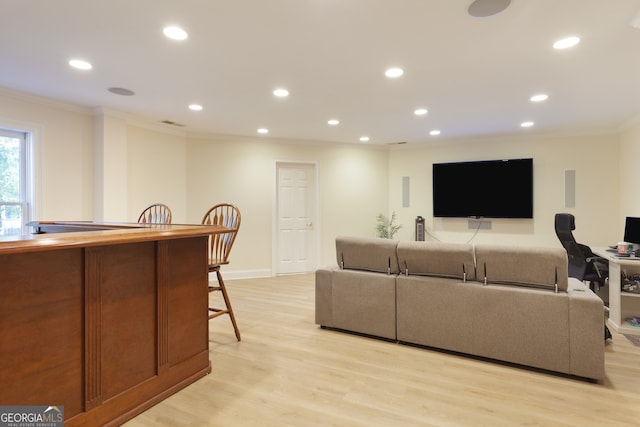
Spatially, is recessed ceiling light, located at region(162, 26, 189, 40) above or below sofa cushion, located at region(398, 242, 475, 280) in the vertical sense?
above

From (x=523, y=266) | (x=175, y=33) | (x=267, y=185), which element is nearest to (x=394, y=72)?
(x=175, y=33)

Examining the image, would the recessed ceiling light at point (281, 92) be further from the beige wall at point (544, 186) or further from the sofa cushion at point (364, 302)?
the beige wall at point (544, 186)

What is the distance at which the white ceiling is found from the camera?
2.14 meters

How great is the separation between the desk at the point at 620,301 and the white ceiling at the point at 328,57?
1.83 metres

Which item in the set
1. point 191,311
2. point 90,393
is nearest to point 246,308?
point 191,311

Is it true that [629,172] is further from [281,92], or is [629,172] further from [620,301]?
[281,92]

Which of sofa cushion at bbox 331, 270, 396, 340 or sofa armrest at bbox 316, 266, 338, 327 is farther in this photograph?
sofa armrest at bbox 316, 266, 338, 327

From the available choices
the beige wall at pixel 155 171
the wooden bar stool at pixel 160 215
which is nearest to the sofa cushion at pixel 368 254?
the wooden bar stool at pixel 160 215

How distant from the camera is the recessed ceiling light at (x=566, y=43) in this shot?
2457 millimetres

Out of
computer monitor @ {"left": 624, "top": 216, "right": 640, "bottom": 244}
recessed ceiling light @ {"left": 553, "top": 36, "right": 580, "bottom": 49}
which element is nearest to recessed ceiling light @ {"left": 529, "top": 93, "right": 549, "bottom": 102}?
recessed ceiling light @ {"left": 553, "top": 36, "right": 580, "bottom": 49}

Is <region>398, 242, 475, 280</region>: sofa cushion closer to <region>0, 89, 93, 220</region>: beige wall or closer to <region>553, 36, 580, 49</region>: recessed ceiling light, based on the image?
<region>553, 36, 580, 49</region>: recessed ceiling light

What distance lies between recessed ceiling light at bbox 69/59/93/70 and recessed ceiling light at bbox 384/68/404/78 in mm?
2742

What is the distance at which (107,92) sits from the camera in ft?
12.1

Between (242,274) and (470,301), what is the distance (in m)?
4.17
